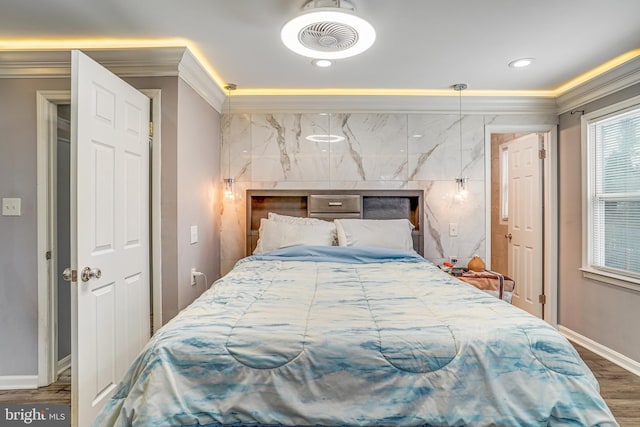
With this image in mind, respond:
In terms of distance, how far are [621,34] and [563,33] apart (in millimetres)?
389

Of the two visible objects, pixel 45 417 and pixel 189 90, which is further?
pixel 189 90

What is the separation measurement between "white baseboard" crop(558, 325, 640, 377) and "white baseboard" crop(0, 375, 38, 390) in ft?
14.4

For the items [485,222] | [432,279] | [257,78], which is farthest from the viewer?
[485,222]

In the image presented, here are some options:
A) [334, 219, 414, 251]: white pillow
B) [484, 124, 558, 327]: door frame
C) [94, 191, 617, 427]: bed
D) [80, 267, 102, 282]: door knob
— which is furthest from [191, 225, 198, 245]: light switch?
[484, 124, 558, 327]: door frame

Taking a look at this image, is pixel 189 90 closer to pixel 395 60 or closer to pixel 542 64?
pixel 395 60

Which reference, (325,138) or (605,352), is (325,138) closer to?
(325,138)

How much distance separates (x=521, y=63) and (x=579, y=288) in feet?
6.94

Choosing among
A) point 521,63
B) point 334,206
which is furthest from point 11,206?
point 521,63

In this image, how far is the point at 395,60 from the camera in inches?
113

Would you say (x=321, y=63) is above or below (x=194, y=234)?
above

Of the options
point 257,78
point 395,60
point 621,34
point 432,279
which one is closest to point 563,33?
point 621,34

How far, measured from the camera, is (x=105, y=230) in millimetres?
2111

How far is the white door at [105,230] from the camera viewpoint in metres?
1.89

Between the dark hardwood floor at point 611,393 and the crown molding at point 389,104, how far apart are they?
2413mm
